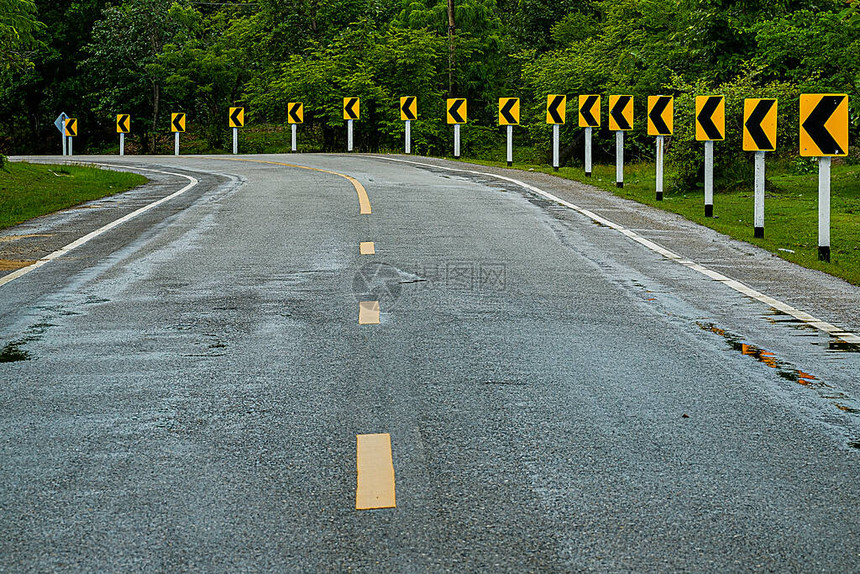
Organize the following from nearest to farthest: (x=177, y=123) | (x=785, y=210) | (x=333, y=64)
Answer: (x=785, y=210) < (x=177, y=123) < (x=333, y=64)

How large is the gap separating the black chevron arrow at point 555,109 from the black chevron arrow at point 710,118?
385 inches

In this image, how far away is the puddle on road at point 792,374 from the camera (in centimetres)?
592

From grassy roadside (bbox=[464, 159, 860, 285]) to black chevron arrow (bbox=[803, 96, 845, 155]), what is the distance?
1.24 metres

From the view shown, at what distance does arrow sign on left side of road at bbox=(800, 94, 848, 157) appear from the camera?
11891mm

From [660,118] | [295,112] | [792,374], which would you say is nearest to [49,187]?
[660,118]

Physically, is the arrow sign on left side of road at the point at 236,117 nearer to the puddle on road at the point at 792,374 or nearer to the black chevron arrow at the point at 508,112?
the black chevron arrow at the point at 508,112

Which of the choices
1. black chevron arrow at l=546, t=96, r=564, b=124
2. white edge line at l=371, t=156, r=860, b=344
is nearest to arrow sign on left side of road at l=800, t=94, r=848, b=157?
white edge line at l=371, t=156, r=860, b=344

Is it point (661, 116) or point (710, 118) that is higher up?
point (661, 116)

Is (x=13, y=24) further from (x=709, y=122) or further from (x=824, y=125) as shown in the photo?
(x=824, y=125)

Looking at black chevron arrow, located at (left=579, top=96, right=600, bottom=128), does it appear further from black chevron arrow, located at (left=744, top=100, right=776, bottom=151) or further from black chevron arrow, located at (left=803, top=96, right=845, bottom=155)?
black chevron arrow, located at (left=803, top=96, right=845, bottom=155)

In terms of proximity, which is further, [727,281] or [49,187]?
[49,187]

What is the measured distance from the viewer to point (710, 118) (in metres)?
15.9

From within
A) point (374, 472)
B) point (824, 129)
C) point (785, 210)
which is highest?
point (824, 129)

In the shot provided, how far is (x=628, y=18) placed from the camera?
41875 millimetres
